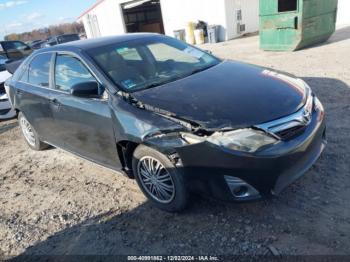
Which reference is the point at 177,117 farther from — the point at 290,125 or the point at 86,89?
the point at 86,89


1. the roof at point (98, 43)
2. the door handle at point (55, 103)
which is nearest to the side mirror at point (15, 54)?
the roof at point (98, 43)

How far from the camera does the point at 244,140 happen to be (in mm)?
2633

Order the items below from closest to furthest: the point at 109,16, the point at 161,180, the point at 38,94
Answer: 1. the point at 161,180
2. the point at 38,94
3. the point at 109,16

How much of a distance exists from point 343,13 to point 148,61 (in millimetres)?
15382

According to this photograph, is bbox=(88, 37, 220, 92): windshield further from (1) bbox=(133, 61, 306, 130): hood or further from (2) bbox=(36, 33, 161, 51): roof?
(1) bbox=(133, 61, 306, 130): hood

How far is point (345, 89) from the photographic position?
5.82 meters

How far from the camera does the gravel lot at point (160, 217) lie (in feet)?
9.00

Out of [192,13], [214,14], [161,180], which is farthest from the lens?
[192,13]

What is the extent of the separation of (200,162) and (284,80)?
4.45 ft

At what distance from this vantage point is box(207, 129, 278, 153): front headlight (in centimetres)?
262

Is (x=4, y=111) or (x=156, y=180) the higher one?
(x=156, y=180)

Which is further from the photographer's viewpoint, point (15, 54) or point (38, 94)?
point (15, 54)

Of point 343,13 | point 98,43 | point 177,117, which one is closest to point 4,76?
point 98,43

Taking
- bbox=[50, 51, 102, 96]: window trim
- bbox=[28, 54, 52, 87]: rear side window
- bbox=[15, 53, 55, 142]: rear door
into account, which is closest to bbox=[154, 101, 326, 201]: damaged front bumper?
bbox=[50, 51, 102, 96]: window trim
